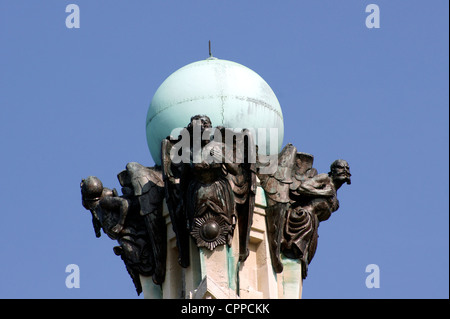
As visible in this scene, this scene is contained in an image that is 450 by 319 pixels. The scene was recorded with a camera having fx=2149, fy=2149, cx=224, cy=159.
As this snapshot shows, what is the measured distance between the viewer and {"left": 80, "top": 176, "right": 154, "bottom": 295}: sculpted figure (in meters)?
56.2

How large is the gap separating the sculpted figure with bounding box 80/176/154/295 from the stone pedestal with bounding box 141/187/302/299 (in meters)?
0.45

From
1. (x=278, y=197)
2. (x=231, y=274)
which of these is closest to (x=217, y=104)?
(x=278, y=197)

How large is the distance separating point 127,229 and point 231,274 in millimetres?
3458

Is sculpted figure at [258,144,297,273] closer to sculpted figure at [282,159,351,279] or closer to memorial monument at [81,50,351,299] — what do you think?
memorial monument at [81,50,351,299]

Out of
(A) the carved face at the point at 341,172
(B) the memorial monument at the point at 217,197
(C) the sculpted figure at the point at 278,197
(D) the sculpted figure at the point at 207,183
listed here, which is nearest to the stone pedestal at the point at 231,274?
(B) the memorial monument at the point at 217,197

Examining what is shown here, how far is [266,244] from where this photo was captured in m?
55.9

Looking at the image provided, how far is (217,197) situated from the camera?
54.4 m

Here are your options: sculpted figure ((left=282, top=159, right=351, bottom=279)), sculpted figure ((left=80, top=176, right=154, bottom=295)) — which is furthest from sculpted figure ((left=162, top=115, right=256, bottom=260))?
sculpted figure ((left=282, top=159, right=351, bottom=279))

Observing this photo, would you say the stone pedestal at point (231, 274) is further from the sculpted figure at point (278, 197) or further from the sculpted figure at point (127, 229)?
the sculpted figure at point (127, 229)
